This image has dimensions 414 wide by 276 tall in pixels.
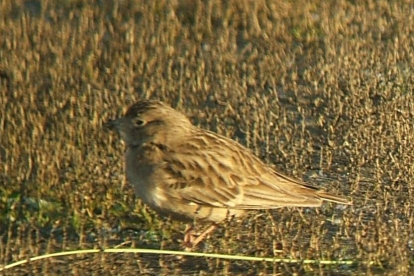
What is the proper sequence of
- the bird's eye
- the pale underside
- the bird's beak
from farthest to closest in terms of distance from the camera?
the bird's beak, the bird's eye, the pale underside

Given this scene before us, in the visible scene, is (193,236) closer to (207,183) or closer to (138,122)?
(207,183)

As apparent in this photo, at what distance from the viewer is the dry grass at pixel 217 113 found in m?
8.32

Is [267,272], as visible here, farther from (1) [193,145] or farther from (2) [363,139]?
(2) [363,139]

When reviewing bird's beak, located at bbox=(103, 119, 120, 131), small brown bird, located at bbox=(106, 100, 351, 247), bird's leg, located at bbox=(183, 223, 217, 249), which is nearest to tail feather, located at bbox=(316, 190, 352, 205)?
small brown bird, located at bbox=(106, 100, 351, 247)

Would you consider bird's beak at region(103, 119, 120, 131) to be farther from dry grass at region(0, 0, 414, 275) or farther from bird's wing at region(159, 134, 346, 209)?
bird's wing at region(159, 134, 346, 209)

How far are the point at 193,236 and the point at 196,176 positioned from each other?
0.40 metres

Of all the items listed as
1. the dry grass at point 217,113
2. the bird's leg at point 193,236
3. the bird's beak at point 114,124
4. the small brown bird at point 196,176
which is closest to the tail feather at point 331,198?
the small brown bird at point 196,176

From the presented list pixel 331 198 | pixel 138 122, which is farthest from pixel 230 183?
pixel 138 122

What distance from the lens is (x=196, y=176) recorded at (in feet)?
27.9

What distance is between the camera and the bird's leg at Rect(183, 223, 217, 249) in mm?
8320

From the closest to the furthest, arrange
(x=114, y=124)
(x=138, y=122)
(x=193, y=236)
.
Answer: (x=193, y=236)
(x=138, y=122)
(x=114, y=124)

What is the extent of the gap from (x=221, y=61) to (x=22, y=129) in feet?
9.04

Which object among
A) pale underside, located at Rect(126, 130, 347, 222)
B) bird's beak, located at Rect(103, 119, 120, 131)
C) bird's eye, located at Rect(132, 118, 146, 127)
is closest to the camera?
pale underside, located at Rect(126, 130, 347, 222)

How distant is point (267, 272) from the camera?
7891mm
